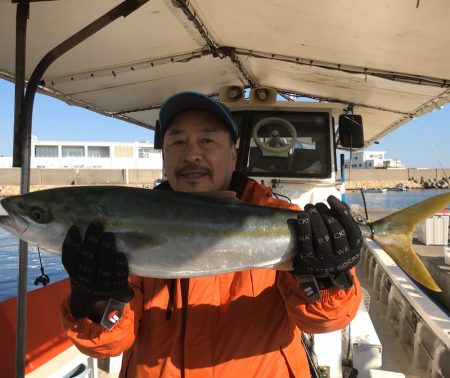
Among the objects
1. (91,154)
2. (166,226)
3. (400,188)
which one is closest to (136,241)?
(166,226)

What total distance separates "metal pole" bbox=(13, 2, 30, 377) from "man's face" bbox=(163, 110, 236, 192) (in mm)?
1253

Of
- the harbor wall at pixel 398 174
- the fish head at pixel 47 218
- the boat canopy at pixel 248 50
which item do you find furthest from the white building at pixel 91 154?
the fish head at pixel 47 218

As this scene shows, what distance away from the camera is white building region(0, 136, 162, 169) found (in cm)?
5805

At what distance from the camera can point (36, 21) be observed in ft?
11.5

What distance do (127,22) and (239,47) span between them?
1.45m

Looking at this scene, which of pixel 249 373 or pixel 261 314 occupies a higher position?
pixel 261 314

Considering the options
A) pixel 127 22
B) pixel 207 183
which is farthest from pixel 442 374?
pixel 127 22

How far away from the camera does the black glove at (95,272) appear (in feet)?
6.30

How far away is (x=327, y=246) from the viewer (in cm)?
203

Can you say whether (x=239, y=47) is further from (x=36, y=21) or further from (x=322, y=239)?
(x=322, y=239)

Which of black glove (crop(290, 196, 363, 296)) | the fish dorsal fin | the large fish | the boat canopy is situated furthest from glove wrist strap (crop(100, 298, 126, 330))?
the boat canopy

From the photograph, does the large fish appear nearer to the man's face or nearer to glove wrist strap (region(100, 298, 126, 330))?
glove wrist strap (region(100, 298, 126, 330))

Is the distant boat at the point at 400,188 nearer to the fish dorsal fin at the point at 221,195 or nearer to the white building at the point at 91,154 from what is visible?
the white building at the point at 91,154

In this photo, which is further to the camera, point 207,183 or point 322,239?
point 207,183
